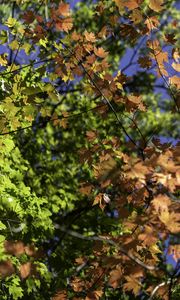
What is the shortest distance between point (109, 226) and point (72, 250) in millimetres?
912

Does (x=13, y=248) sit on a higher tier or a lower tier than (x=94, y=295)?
lower

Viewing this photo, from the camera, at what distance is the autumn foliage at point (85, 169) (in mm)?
2969

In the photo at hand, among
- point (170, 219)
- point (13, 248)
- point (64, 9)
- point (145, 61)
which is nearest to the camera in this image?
point (13, 248)

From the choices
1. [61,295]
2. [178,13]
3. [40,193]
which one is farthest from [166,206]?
[178,13]

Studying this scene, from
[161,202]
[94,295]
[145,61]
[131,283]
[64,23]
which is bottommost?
[131,283]

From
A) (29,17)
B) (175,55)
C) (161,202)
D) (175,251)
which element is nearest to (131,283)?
(175,251)

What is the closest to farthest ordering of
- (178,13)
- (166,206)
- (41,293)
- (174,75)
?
(166,206)
(174,75)
(41,293)
(178,13)

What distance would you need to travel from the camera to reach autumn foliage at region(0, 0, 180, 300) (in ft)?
9.74

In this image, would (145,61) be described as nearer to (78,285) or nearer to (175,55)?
(175,55)

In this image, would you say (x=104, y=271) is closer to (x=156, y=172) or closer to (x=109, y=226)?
(x=156, y=172)

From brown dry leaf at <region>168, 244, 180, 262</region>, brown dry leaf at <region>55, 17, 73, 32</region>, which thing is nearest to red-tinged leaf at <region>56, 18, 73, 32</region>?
brown dry leaf at <region>55, 17, 73, 32</region>

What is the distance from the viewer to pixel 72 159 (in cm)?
1068

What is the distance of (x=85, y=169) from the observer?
10039 millimetres

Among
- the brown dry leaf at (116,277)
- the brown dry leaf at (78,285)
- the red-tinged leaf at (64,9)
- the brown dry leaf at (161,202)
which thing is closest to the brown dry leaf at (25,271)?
the brown dry leaf at (116,277)
